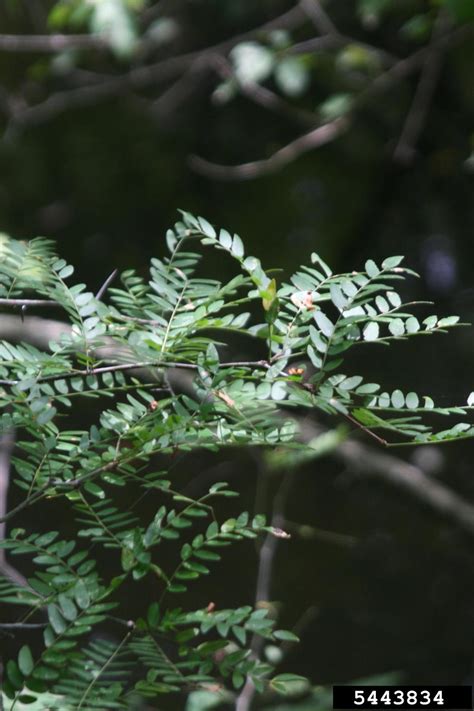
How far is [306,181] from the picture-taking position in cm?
192

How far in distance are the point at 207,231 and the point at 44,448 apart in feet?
0.45

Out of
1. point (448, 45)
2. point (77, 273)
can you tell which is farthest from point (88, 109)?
point (448, 45)

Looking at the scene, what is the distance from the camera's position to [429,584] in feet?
5.44

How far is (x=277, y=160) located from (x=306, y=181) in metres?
0.17

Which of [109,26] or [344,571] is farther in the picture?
[344,571]

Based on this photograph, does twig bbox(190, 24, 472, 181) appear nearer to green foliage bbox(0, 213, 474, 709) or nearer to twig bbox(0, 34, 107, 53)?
twig bbox(0, 34, 107, 53)

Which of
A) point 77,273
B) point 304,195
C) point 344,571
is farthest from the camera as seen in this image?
point 304,195

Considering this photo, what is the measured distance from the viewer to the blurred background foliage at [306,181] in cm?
157

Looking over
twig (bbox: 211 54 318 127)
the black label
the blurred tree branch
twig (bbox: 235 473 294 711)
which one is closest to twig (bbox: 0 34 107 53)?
the blurred tree branch

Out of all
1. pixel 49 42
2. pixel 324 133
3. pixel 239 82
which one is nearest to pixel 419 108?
pixel 324 133

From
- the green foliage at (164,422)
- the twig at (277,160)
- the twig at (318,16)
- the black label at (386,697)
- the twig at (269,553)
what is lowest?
the black label at (386,697)

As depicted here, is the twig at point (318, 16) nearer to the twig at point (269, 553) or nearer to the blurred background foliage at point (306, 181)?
the blurred background foliage at point (306, 181)


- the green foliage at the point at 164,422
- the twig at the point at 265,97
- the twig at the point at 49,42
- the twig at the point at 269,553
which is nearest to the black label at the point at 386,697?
the green foliage at the point at 164,422

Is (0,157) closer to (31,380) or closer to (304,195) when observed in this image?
(304,195)
